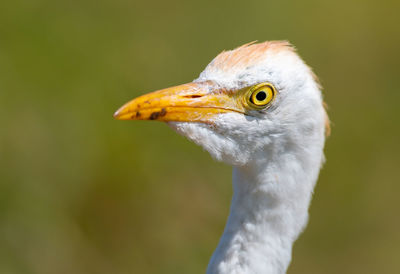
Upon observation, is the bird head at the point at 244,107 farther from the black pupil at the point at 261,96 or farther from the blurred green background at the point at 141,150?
the blurred green background at the point at 141,150

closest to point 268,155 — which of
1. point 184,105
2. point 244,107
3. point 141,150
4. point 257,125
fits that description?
point 257,125

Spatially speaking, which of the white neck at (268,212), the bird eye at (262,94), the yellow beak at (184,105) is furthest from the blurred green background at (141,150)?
the bird eye at (262,94)

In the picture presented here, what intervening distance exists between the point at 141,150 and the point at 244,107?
4137 millimetres

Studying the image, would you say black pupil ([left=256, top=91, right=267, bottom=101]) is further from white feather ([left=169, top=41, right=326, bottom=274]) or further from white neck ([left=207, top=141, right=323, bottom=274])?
white neck ([left=207, top=141, right=323, bottom=274])

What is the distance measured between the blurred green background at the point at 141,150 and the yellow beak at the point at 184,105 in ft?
12.2

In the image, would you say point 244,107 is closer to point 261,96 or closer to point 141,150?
point 261,96

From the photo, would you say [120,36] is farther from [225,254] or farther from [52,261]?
[225,254]

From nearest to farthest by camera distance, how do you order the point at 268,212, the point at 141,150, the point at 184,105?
1. the point at 184,105
2. the point at 268,212
3. the point at 141,150

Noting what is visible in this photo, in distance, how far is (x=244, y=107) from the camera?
3.86 metres

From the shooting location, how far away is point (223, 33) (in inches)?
368

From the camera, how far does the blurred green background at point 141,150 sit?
7.23 m

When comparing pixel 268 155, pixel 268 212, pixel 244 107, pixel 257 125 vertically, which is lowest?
pixel 268 212

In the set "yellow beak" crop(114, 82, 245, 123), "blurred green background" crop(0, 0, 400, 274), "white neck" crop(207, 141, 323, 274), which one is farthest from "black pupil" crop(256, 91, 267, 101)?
"blurred green background" crop(0, 0, 400, 274)

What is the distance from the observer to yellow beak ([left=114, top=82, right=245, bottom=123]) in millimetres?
3756
